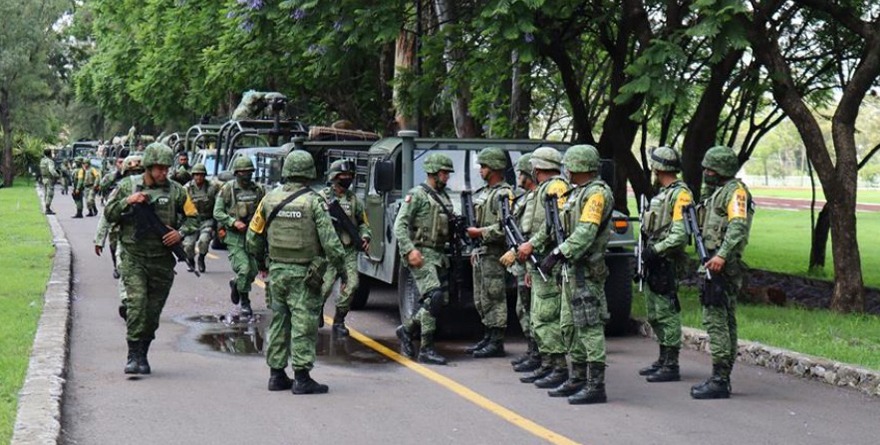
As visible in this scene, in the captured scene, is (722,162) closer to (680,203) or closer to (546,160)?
(680,203)

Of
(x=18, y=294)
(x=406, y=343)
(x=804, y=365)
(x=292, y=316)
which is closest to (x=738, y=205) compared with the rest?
(x=804, y=365)

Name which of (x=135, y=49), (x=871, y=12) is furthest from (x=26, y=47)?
(x=871, y=12)

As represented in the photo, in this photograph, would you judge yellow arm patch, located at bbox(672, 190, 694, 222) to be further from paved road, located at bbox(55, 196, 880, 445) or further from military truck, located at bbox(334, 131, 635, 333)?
military truck, located at bbox(334, 131, 635, 333)

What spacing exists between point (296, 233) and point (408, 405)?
4.91ft

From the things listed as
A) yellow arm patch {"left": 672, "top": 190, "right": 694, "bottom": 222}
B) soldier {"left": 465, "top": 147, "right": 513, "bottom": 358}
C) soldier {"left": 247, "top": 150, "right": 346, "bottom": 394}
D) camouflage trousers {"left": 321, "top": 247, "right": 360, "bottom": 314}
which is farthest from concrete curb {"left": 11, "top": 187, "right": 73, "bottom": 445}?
yellow arm patch {"left": 672, "top": 190, "right": 694, "bottom": 222}

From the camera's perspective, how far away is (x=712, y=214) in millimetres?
9523

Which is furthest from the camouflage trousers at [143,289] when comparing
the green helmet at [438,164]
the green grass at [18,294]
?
the green helmet at [438,164]

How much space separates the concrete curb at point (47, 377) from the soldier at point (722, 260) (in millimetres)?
4400

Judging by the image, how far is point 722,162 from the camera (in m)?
9.43

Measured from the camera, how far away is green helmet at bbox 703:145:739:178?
944cm

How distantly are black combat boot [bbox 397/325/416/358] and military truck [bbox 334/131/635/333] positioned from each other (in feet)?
1.93

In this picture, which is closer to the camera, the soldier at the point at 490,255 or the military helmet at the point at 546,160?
the military helmet at the point at 546,160

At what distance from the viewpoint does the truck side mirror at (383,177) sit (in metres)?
12.7

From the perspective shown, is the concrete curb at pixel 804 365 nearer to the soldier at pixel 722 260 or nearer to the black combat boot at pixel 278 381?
the soldier at pixel 722 260
